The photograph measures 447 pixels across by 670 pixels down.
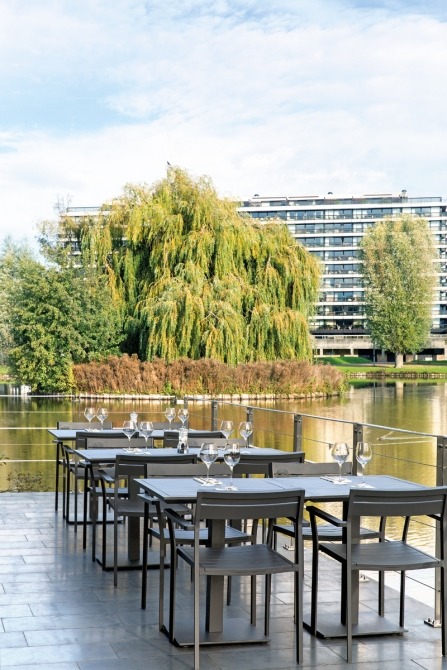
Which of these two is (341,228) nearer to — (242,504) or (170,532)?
(170,532)

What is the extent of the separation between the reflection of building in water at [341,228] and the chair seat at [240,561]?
9367 centimetres

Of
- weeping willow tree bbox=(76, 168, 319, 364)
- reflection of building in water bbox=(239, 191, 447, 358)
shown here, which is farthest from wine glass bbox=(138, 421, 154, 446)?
reflection of building in water bbox=(239, 191, 447, 358)

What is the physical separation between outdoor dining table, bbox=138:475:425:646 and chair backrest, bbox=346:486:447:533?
0.25m

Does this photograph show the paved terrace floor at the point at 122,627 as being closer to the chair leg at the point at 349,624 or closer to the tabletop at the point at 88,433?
the chair leg at the point at 349,624

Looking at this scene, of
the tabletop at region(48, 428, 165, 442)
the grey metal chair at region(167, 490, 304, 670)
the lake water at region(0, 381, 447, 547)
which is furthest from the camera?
the lake water at region(0, 381, 447, 547)

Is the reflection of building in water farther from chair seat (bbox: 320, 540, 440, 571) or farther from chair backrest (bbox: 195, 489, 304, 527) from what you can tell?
chair backrest (bbox: 195, 489, 304, 527)

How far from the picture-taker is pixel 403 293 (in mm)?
58031

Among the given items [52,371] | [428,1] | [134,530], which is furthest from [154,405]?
[134,530]

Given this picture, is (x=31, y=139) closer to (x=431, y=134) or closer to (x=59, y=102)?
(x=59, y=102)

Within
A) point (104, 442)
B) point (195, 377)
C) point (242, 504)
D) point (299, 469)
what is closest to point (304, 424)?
point (195, 377)

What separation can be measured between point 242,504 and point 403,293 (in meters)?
55.0

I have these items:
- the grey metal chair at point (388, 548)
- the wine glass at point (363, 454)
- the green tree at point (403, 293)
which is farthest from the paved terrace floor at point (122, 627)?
the green tree at point (403, 293)

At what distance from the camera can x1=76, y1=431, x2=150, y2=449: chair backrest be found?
6887 millimetres

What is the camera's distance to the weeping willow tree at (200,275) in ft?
94.3
